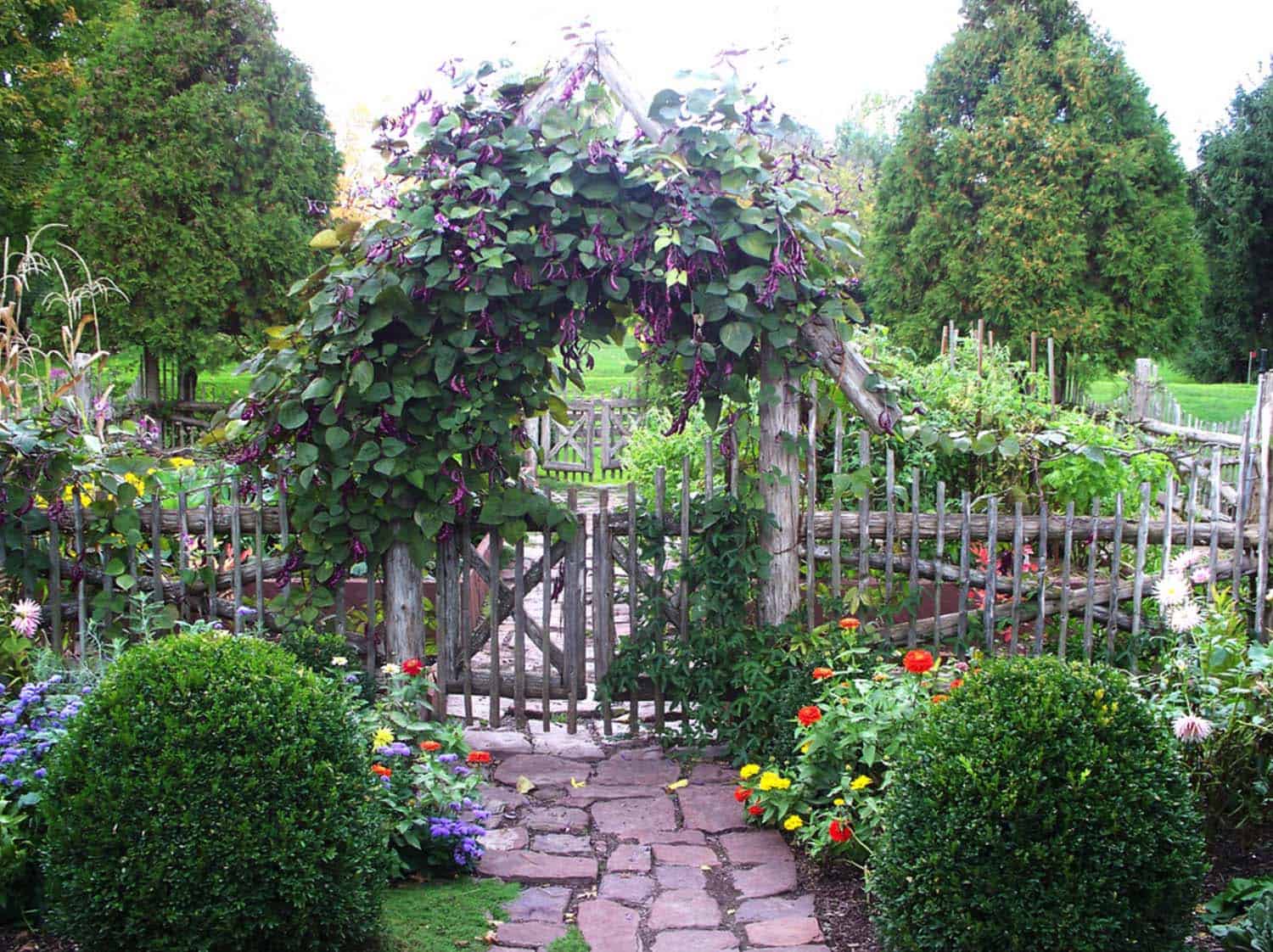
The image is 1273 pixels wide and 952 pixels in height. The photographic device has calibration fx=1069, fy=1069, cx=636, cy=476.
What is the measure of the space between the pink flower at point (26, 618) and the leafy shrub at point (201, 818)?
1.61 metres

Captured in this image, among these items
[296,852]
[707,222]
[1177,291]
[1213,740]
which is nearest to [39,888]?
[296,852]

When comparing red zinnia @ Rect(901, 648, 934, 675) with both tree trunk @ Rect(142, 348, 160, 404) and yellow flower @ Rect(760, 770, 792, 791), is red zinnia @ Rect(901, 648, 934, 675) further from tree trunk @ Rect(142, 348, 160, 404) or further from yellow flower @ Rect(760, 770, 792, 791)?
tree trunk @ Rect(142, 348, 160, 404)

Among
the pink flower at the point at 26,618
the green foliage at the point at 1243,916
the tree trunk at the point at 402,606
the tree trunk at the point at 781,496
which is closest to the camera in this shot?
the green foliage at the point at 1243,916

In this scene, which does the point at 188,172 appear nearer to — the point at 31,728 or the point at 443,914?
the point at 31,728

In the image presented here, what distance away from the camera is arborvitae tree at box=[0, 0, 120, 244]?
16.6 meters

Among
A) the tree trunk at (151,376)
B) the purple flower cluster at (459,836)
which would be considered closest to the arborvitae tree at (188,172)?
the tree trunk at (151,376)

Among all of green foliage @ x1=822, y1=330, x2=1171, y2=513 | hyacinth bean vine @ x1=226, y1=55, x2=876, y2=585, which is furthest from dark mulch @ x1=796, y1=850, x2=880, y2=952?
hyacinth bean vine @ x1=226, y1=55, x2=876, y2=585

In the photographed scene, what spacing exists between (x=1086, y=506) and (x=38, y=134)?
18449 mm

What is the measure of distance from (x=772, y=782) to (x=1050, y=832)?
1.18 m

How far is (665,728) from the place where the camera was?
4832 mm

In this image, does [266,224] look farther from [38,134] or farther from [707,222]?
[707,222]

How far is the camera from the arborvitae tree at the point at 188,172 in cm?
1205

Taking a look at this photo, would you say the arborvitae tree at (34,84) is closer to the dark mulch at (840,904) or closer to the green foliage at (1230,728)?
the dark mulch at (840,904)

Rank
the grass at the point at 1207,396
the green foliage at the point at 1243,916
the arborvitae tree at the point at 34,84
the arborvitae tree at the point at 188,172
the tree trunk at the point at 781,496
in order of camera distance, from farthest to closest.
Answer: the grass at the point at 1207,396
the arborvitae tree at the point at 34,84
the arborvitae tree at the point at 188,172
the tree trunk at the point at 781,496
the green foliage at the point at 1243,916
